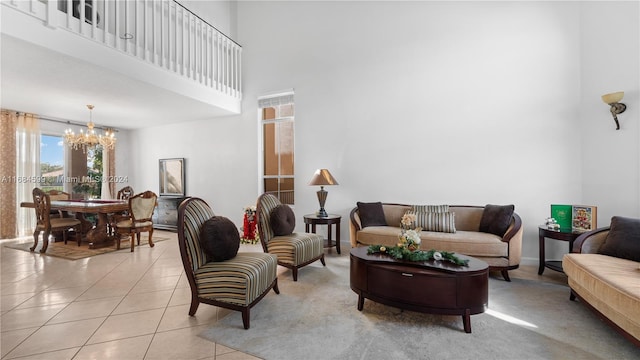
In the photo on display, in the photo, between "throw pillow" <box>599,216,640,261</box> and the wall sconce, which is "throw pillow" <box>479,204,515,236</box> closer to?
"throw pillow" <box>599,216,640,261</box>

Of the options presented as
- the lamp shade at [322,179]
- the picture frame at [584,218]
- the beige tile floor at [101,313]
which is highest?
the lamp shade at [322,179]

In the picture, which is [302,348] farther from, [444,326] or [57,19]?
[57,19]

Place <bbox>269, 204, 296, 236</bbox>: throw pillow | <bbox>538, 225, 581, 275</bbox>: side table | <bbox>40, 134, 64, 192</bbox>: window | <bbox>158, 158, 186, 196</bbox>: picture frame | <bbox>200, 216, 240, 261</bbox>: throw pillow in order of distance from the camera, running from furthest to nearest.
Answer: <bbox>158, 158, 186, 196</bbox>: picture frame < <bbox>40, 134, 64, 192</bbox>: window < <bbox>269, 204, 296, 236</bbox>: throw pillow < <bbox>538, 225, 581, 275</bbox>: side table < <bbox>200, 216, 240, 261</bbox>: throw pillow

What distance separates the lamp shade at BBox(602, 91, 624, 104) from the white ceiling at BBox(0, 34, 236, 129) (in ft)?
18.8

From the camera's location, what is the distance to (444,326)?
2.19m

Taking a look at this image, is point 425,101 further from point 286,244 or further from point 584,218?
point 286,244

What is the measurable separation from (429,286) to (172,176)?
21.6ft

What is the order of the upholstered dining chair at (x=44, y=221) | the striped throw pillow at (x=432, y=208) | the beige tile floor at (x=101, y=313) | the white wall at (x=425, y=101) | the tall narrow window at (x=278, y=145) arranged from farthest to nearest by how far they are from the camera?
the tall narrow window at (x=278, y=145), the upholstered dining chair at (x=44, y=221), the striped throw pillow at (x=432, y=208), the white wall at (x=425, y=101), the beige tile floor at (x=101, y=313)

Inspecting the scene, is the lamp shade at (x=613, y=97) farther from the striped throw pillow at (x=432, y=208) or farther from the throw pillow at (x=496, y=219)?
the striped throw pillow at (x=432, y=208)

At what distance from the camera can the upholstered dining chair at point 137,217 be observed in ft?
15.3

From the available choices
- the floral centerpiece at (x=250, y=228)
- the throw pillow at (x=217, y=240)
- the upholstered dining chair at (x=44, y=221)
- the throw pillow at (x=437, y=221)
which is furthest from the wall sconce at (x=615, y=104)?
the upholstered dining chair at (x=44, y=221)

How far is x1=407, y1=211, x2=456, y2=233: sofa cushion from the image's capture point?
3.77m

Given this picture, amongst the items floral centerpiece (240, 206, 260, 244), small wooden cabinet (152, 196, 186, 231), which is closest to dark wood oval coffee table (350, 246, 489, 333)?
floral centerpiece (240, 206, 260, 244)

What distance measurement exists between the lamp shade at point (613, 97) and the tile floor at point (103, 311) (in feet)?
6.80
